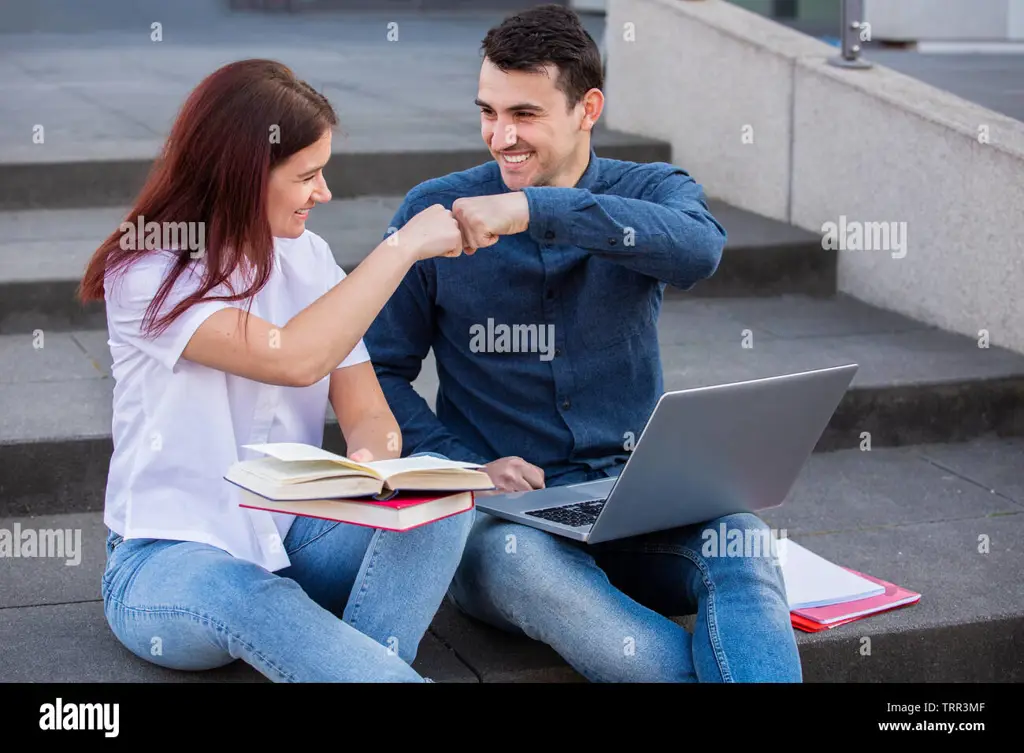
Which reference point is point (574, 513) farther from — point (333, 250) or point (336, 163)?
point (336, 163)

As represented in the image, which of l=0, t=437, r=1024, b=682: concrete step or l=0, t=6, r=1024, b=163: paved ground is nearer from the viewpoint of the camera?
l=0, t=437, r=1024, b=682: concrete step

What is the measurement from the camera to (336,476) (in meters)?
2.32

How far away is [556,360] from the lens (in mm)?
2975

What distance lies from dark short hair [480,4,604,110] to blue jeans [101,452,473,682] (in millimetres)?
933

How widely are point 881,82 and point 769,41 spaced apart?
1.96ft

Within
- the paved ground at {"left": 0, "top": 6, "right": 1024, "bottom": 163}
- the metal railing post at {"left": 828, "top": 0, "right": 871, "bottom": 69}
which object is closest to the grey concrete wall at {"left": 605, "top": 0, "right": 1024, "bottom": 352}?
the metal railing post at {"left": 828, "top": 0, "right": 871, "bottom": 69}

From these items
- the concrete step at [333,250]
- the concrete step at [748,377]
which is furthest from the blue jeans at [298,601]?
the concrete step at [333,250]

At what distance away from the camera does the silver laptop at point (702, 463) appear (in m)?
2.43

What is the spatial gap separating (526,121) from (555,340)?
1.48 ft

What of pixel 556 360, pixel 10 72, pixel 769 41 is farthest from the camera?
pixel 10 72

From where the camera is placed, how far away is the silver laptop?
2426 mm

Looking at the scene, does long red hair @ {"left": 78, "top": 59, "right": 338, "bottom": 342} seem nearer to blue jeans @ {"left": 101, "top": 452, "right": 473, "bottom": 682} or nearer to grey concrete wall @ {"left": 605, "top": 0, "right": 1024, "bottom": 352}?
blue jeans @ {"left": 101, "top": 452, "right": 473, "bottom": 682}
